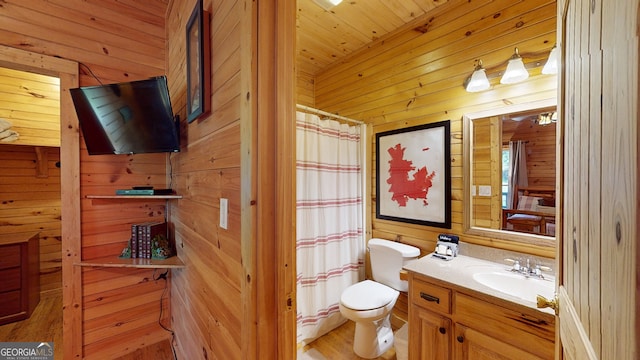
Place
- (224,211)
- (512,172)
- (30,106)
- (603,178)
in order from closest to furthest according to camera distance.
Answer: (603,178) < (224,211) < (512,172) < (30,106)

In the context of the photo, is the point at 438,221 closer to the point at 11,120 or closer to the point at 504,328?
the point at 504,328

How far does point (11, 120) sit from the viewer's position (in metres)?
2.25

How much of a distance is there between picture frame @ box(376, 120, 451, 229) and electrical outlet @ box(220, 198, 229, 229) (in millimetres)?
1631

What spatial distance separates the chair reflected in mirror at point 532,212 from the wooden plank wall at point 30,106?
4.05m

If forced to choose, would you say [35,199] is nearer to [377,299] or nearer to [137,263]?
[137,263]

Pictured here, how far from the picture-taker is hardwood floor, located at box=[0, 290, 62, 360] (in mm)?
1971

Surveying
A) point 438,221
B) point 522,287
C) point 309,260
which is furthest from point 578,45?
point 309,260

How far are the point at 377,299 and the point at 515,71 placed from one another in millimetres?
1784

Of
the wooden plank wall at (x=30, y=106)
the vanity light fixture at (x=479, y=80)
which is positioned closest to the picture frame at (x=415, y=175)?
the vanity light fixture at (x=479, y=80)

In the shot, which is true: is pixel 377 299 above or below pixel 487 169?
below

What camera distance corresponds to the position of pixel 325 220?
7.31 feet

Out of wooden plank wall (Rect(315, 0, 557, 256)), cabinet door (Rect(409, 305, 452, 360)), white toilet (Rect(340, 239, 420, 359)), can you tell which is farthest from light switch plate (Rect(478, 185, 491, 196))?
cabinet door (Rect(409, 305, 452, 360))

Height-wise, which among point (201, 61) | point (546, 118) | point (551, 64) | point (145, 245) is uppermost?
point (551, 64)

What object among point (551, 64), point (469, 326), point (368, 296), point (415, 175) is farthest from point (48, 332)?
point (551, 64)
